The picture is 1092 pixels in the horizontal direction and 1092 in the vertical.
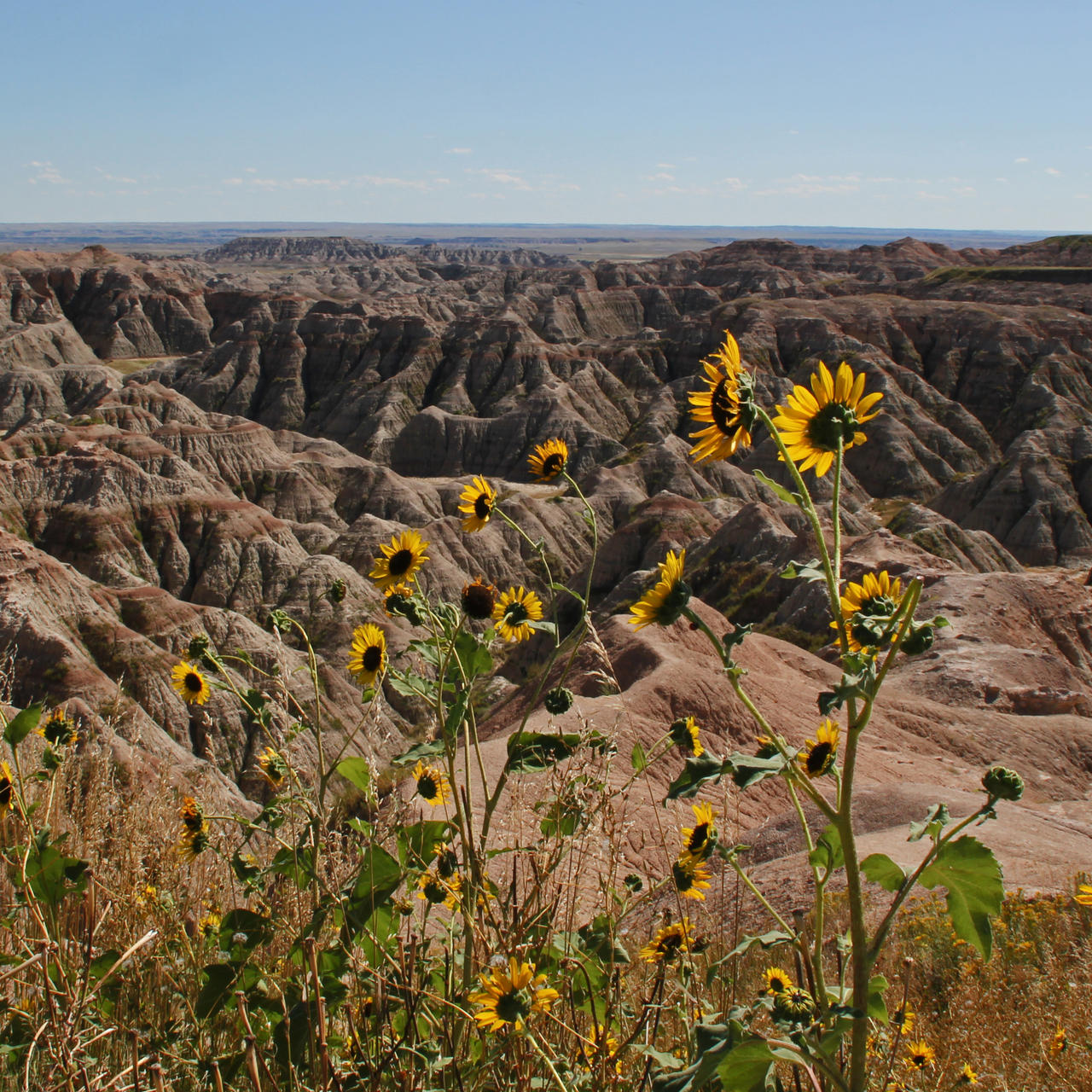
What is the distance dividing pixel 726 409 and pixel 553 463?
1.19 meters

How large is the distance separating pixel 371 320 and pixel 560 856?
336 feet

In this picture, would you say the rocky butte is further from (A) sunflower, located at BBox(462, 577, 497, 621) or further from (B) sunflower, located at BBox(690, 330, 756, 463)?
(B) sunflower, located at BBox(690, 330, 756, 463)

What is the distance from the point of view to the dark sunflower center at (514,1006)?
2182mm

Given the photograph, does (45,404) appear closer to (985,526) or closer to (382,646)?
(985,526)

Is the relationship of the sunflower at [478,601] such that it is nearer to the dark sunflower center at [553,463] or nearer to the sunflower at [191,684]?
the dark sunflower center at [553,463]

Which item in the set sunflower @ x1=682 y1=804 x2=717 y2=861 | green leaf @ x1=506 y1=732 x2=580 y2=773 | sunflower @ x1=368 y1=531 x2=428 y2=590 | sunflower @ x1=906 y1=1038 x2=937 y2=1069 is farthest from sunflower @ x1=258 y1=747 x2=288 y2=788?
sunflower @ x1=906 y1=1038 x2=937 y2=1069

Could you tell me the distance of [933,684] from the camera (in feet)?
89.4

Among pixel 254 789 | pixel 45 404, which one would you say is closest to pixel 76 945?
pixel 254 789

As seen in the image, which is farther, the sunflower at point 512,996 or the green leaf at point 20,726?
the green leaf at point 20,726

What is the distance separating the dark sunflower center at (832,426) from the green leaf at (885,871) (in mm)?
1004

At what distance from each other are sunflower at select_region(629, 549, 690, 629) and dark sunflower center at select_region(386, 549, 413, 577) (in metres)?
1.23

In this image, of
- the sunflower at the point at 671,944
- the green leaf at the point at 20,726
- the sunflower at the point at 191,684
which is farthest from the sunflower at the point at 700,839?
the green leaf at the point at 20,726

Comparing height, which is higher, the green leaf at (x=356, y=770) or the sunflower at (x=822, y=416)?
the sunflower at (x=822, y=416)

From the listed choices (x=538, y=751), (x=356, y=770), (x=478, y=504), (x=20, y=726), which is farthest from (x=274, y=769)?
(x=478, y=504)
